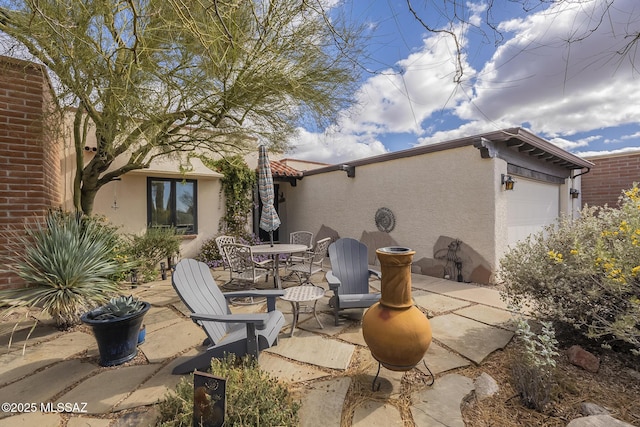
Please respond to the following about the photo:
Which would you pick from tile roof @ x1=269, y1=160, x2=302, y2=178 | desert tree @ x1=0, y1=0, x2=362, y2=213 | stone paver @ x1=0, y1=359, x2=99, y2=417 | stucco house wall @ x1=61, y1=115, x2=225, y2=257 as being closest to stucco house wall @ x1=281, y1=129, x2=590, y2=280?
tile roof @ x1=269, y1=160, x2=302, y2=178

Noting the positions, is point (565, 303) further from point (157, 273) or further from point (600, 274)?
point (157, 273)

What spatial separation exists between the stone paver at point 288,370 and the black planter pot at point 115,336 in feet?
4.39

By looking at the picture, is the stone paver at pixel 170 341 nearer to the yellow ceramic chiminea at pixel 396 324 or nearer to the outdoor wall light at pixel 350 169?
the yellow ceramic chiminea at pixel 396 324

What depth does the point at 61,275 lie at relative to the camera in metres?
3.17

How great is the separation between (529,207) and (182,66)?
8035mm

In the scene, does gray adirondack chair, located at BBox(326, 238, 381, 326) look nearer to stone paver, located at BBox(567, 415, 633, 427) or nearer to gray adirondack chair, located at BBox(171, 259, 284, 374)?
gray adirondack chair, located at BBox(171, 259, 284, 374)

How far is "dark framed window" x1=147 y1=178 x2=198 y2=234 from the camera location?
746 centimetres

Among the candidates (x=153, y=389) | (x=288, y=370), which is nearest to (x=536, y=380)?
(x=288, y=370)

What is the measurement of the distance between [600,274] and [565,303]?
1.55ft

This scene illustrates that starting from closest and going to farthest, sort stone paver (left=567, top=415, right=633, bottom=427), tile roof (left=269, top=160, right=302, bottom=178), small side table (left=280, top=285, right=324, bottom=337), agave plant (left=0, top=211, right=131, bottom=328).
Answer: stone paver (left=567, top=415, right=633, bottom=427) < agave plant (left=0, top=211, right=131, bottom=328) < small side table (left=280, top=285, right=324, bottom=337) < tile roof (left=269, top=160, right=302, bottom=178)

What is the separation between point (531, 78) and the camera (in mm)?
1927

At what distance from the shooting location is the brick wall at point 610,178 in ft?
30.2

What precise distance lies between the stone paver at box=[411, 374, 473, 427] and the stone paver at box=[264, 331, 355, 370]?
732mm

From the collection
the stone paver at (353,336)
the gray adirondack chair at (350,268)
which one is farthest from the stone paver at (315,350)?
the gray adirondack chair at (350,268)
